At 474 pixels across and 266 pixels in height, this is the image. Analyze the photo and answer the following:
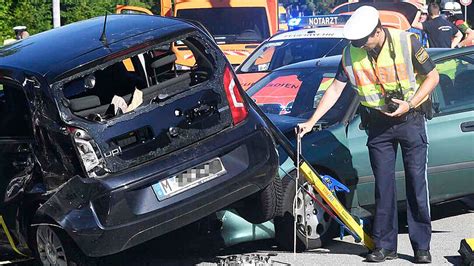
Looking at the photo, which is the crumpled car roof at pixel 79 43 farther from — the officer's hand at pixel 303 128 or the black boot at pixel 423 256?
the black boot at pixel 423 256

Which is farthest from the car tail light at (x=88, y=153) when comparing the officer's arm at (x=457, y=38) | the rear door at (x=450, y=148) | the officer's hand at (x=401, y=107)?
the officer's arm at (x=457, y=38)

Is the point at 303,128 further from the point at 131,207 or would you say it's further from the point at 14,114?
the point at 14,114

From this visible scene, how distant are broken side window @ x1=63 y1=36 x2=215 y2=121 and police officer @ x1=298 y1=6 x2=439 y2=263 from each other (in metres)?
0.86

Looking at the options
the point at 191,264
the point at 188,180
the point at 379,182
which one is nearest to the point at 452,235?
the point at 379,182

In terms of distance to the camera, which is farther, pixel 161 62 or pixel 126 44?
pixel 161 62

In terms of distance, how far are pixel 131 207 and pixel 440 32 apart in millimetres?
10156

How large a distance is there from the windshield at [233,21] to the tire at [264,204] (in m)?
9.93

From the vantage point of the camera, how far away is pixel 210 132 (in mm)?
6148

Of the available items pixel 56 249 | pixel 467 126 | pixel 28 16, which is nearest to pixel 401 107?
pixel 467 126

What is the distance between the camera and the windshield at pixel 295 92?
26.2 ft

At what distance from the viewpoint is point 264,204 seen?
21.4 feet

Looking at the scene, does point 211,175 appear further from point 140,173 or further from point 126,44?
point 126,44

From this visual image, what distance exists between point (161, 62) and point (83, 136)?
121 centimetres

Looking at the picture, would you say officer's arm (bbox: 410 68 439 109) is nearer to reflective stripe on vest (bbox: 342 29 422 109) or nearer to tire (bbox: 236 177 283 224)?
reflective stripe on vest (bbox: 342 29 422 109)
